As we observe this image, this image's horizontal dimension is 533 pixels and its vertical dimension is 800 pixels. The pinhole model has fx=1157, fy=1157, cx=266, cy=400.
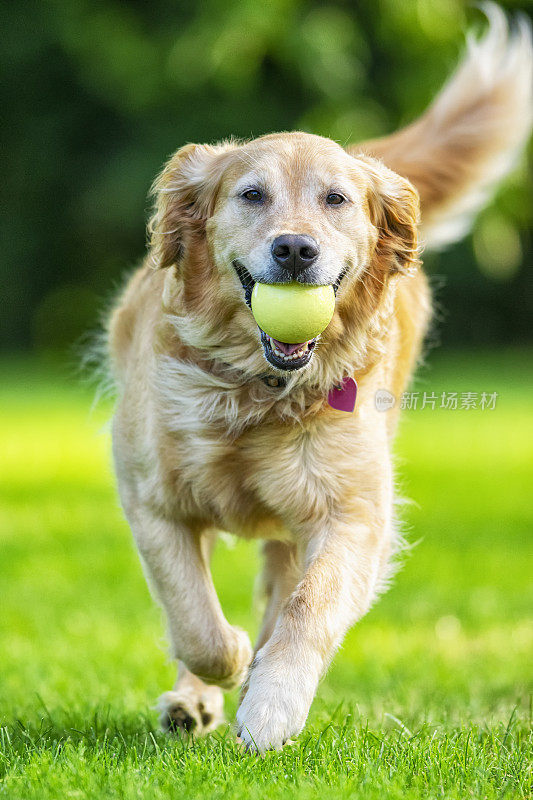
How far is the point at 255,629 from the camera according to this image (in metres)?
6.35

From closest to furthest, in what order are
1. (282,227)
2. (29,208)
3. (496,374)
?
(282,227) → (496,374) → (29,208)

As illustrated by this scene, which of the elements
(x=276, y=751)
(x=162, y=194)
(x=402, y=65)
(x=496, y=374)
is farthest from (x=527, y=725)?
(x=402, y=65)

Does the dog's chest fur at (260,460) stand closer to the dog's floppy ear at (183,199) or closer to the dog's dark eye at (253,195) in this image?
the dog's floppy ear at (183,199)

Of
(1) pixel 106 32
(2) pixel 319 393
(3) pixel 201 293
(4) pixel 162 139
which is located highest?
(1) pixel 106 32

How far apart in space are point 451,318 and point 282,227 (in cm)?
2082

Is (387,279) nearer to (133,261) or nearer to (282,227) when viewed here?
(282,227)

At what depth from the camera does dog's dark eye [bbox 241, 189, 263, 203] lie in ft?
12.8

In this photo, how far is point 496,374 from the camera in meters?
18.6

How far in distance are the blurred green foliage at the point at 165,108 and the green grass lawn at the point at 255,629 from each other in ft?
29.6

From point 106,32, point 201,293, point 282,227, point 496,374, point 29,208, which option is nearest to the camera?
point 282,227

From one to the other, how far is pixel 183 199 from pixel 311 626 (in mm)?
1626

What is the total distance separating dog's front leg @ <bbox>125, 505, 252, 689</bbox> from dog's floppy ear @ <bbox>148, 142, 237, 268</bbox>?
3.09 feet

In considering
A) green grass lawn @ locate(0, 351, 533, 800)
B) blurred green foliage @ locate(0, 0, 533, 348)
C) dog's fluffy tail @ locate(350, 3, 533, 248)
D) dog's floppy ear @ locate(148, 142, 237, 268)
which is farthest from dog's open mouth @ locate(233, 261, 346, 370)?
blurred green foliage @ locate(0, 0, 533, 348)

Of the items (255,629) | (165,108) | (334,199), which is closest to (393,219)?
(334,199)
